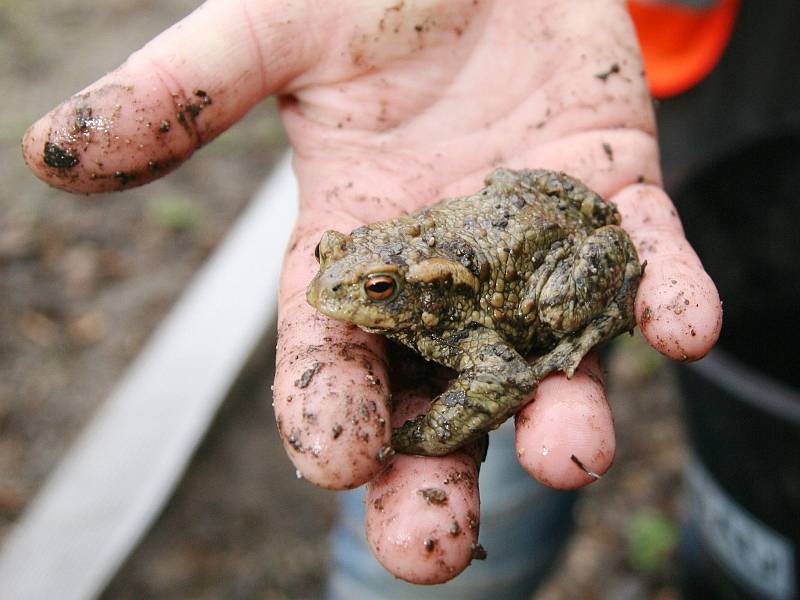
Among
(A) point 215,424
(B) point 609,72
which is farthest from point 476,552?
(A) point 215,424

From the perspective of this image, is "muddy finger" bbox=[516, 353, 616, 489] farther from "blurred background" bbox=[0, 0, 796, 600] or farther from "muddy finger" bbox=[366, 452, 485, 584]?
"blurred background" bbox=[0, 0, 796, 600]

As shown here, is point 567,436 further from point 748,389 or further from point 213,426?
point 213,426

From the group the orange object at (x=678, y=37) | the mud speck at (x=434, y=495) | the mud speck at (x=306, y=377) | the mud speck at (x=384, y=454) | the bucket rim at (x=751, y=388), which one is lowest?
the bucket rim at (x=751, y=388)

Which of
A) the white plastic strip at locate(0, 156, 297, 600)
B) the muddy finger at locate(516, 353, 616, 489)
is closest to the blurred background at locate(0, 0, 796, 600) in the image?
the white plastic strip at locate(0, 156, 297, 600)

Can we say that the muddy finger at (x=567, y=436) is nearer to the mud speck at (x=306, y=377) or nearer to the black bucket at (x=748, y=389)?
the mud speck at (x=306, y=377)

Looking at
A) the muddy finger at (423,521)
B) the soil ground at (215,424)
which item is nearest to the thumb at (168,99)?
the muddy finger at (423,521)

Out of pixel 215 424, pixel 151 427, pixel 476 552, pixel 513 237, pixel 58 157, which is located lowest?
pixel 215 424
